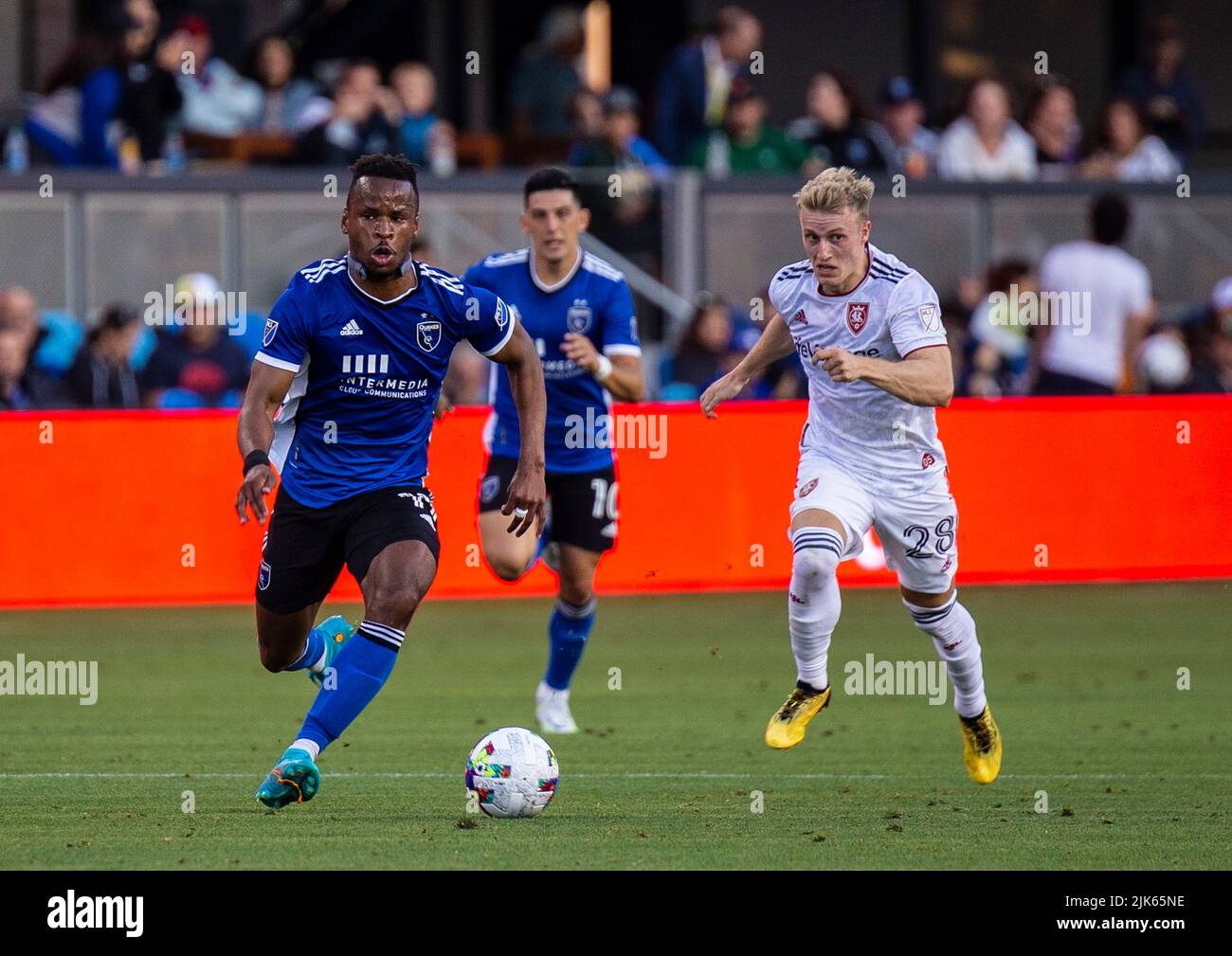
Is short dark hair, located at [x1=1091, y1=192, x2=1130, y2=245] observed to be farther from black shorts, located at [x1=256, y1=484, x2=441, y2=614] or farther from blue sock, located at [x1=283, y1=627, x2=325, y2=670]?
black shorts, located at [x1=256, y1=484, x2=441, y2=614]

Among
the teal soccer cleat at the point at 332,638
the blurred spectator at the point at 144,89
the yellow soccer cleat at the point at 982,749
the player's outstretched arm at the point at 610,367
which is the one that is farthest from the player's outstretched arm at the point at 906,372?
the blurred spectator at the point at 144,89

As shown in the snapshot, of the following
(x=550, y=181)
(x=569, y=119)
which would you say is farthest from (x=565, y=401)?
(x=569, y=119)

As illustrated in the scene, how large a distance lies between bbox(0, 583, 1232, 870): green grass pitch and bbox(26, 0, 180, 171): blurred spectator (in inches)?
149

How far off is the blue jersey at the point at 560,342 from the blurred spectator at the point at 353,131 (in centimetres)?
634

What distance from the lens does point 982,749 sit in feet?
29.9

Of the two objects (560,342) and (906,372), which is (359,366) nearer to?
(906,372)

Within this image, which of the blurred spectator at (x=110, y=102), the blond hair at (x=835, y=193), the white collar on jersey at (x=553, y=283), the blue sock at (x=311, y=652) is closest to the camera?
the blond hair at (x=835, y=193)

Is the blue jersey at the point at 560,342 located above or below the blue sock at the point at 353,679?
above

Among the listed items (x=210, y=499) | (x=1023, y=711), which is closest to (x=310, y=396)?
(x=1023, y=711)

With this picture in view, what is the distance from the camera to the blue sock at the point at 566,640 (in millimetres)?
11023

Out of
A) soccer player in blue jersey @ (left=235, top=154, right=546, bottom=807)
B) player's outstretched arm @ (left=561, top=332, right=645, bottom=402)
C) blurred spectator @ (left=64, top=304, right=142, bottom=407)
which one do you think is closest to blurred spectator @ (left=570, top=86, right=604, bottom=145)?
blurred spectator @ (left=64, top=304, right=142, bottom=407)

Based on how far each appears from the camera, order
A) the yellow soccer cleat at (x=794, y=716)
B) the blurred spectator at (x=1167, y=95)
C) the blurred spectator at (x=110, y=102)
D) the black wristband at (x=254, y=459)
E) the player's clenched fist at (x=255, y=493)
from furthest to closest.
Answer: the blurred spectator at (x=1167, y=95), the blurred spectator at (x=110, y=102), the yellow soccer cleat at (x=794, y=716), the black wristband at (x=254, y=459), the player's clenched fist at (x=255, y=493)

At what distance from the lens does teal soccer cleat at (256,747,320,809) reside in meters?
7.61

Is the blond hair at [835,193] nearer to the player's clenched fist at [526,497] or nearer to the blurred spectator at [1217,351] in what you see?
the player's clenched fist at [526,497]
